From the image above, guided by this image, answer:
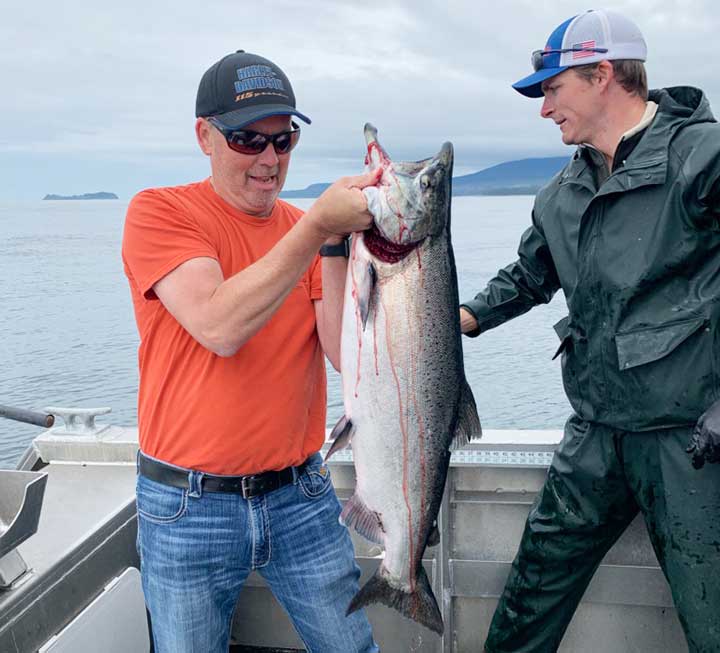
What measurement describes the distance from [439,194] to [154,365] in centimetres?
110

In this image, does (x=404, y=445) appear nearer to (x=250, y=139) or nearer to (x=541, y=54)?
(x=250, y=139)

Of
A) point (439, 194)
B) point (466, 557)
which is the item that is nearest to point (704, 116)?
point (439, 194)

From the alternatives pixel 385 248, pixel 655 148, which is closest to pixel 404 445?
pixel 385 248

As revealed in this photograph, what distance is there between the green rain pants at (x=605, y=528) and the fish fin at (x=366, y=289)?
1392mm

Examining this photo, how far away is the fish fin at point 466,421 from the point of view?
256 cm

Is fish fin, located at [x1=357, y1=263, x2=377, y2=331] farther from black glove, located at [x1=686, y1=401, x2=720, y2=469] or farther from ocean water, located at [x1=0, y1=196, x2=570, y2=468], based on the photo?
ocean water, located at [x1=0, y1=196, x2=570, y2=468]

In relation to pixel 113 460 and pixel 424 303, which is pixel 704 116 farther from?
pixel 113 460

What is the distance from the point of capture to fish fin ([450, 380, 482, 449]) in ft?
8.41

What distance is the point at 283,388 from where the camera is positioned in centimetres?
249

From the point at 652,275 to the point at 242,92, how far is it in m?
1.68

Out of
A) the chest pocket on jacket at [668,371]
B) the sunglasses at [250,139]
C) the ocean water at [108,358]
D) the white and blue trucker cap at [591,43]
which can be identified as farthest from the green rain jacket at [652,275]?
Answer: the ocean water at [108,358]

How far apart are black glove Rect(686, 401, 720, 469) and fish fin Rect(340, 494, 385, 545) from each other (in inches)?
47.5

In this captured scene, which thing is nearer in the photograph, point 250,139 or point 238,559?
point 250,139

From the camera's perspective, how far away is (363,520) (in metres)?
2.50
